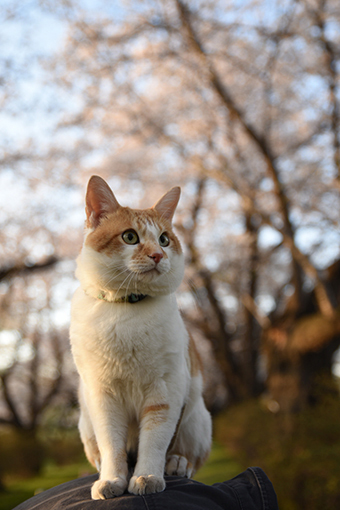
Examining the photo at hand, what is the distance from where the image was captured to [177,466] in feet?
4.16

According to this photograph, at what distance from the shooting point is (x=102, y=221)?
125cm

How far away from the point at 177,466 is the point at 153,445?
27cm

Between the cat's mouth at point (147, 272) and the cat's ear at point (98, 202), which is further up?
the cat's ear at point (98, 202)

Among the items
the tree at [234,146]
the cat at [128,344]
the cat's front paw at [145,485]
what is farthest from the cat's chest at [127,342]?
the tree at [234,146]

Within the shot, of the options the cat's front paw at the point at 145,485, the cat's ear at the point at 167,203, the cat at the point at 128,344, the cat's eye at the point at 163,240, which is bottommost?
the cat's front paw at the point at 145,485

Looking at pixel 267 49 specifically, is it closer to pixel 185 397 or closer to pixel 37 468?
pixel 185 397

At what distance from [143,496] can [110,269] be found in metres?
0.61

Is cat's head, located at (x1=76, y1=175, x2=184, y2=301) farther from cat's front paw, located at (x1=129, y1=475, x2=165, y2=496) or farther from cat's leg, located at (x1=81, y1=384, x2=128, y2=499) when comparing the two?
cat's front paw, located at (x1=129, y1=475, x2=165, y2=496)

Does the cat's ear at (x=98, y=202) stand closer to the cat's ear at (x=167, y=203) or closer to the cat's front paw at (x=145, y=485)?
the cat's ear at (x=167, y=203)

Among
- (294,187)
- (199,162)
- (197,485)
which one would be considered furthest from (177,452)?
(294,187)

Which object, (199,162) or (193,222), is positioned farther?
(193,222)

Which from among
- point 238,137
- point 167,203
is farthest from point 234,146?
point 167,203

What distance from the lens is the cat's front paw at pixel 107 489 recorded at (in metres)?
1.01

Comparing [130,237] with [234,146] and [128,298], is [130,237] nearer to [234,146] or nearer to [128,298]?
[128,298]
